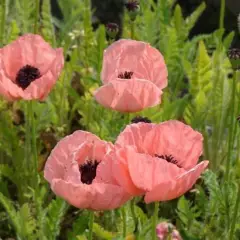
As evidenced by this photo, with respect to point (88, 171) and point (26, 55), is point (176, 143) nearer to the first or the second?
point (88, 171)

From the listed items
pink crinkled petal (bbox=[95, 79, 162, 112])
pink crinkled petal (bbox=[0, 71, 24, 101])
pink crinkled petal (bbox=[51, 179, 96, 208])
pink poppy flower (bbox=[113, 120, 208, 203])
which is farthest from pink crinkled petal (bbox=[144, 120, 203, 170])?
pink crinkled petal (bbox=[0, 71, 24, 101])

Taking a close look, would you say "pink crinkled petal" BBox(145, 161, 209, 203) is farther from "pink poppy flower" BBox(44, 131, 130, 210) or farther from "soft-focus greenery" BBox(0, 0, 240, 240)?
"soft-focus greenery" BBox(0, 0, 240, 240)

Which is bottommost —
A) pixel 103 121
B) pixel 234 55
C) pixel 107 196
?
pixel 103 121

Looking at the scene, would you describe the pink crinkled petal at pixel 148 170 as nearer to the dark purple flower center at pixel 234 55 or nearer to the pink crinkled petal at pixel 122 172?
the pink crinkled petal at pixel 122 172

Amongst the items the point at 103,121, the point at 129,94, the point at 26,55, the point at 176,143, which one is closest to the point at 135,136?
the point at 176,143

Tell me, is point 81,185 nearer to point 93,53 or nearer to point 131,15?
point 131,15

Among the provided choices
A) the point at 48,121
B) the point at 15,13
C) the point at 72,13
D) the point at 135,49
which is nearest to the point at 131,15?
the point at 135,49
